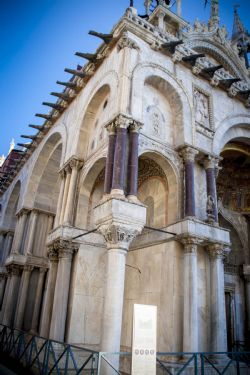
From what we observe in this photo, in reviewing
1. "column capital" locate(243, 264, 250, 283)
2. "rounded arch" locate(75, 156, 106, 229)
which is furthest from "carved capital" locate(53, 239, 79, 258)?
"column capital" locate(243, 264, 250, 283)

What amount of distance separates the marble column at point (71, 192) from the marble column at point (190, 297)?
425cm

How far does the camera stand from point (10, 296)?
15.4 meters

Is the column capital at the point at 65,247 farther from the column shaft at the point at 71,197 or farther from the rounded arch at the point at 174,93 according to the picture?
the rounded arch at the point at 174,93

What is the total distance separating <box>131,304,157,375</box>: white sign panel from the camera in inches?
189

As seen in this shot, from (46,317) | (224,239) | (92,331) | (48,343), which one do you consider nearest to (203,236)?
(224,239)

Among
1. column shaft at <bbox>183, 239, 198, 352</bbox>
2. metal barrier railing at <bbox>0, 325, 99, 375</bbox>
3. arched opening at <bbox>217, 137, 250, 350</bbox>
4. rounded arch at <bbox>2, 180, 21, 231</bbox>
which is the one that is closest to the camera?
metal barrier railing at <bbox>0, 325, 99, 375</bbox>

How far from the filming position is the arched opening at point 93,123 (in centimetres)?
1182

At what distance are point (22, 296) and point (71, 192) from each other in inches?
254

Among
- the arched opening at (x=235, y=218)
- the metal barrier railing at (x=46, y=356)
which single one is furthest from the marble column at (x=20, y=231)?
the arched opening at (x=235, y=218)

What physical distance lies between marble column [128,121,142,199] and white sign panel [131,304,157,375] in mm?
4035

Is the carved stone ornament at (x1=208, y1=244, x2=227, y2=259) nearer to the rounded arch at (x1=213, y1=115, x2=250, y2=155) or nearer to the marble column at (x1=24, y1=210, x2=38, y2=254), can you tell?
the rounded arch at (x1=213, y1=115, x2=250, y2=155)

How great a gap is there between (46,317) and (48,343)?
335 centimetres

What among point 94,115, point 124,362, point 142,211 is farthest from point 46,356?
point 94,115

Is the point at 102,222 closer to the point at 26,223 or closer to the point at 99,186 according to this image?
the point at 99,186
